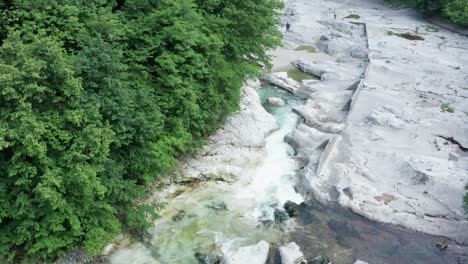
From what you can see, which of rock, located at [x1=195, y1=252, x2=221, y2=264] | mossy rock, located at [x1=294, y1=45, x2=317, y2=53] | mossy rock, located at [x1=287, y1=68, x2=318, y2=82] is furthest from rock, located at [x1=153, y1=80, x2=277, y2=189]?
mossy rock, located at [x1=294, y1=45, x2=317, y2=53]

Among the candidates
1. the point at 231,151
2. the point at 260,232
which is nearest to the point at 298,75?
the point at 231,151

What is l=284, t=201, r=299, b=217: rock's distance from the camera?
625 inches

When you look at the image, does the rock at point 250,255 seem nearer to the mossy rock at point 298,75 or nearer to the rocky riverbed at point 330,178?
the rocky riverbed at point 330,178

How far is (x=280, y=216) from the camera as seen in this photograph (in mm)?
15695

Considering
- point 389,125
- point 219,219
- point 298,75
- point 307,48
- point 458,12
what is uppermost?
point 458,12

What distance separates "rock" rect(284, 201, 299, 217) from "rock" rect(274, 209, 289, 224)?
0.20 metres

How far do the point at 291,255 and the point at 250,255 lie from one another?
1378 mm

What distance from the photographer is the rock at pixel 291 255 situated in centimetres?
1341

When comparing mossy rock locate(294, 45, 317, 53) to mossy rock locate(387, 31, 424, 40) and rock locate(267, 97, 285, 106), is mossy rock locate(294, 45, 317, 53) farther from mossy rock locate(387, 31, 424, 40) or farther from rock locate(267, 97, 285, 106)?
rock locate(267, 97, 285, 106)

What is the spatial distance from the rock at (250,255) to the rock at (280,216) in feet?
5.53

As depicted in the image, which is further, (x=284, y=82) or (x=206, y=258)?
(x=284, y=82)

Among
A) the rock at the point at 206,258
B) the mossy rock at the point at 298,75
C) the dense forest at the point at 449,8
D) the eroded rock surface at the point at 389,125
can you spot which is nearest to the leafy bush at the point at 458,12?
the dense forest at the point at 449,8

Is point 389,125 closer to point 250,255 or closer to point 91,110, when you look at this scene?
point 250,255

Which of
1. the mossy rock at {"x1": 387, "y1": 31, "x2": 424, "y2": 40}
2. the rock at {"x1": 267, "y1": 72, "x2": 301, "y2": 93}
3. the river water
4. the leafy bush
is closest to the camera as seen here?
the river water
